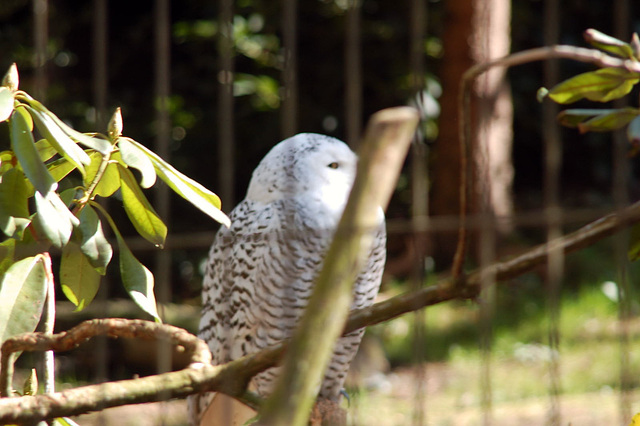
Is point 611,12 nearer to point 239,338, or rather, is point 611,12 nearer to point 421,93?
point 239,338

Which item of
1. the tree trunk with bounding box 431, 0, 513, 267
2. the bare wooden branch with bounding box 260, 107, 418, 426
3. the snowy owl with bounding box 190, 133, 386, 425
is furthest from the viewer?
the tree trunk with bounding box 431, 0, 513, 267

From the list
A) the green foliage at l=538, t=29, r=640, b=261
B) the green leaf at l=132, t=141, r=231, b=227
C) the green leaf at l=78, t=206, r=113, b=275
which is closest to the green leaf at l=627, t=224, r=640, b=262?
the green foliage at l=538, t=29, r=640, b=261

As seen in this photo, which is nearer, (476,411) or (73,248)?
(73,248)

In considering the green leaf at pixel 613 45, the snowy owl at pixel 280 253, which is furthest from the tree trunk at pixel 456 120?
the green leaf at pixel 613 45

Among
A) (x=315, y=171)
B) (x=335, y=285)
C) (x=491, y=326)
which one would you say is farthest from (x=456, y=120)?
(x=335, y=285)

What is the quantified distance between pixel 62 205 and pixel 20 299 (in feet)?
0.42

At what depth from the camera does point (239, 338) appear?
193 centimetres

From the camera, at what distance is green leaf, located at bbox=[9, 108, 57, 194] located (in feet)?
2.53

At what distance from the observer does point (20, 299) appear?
0.88 meters

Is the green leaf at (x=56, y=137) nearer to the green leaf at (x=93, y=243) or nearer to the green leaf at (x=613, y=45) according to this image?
the green leaf at (x=93, y=243)

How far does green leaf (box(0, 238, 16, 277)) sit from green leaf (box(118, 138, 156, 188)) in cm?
22

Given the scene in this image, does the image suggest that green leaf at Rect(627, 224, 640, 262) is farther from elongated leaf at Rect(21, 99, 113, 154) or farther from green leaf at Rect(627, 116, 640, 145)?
elongated leaf at Rect(21, 99, 113, 154)

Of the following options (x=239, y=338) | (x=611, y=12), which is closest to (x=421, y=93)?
(x=239, y=338)

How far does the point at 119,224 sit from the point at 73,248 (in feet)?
9.10
